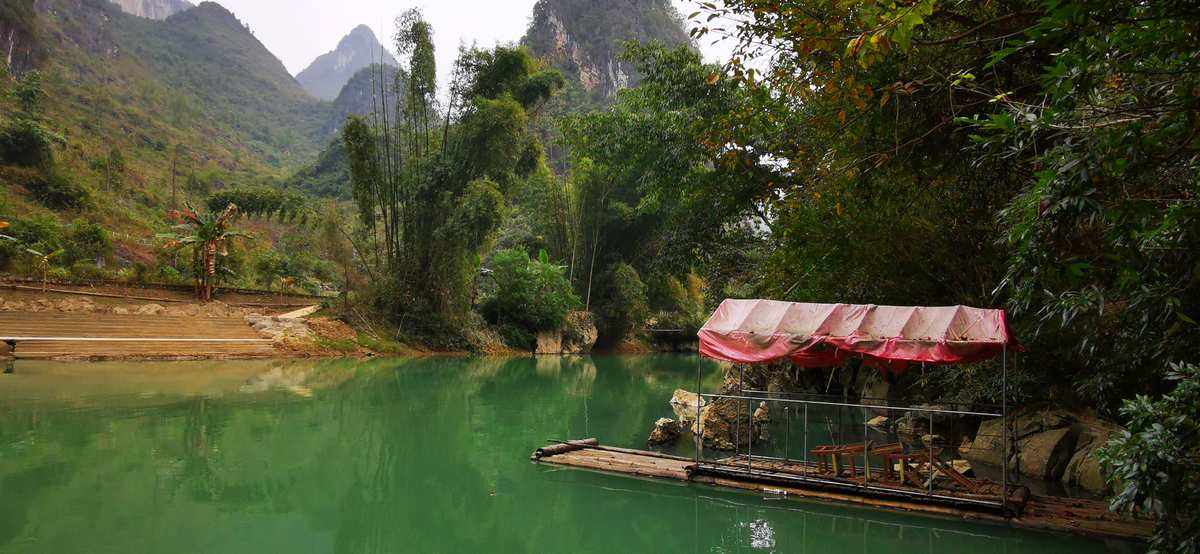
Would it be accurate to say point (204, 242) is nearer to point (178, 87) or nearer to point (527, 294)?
point (527, 294)

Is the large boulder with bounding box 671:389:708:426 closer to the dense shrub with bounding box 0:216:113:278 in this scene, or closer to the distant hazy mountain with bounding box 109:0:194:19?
the dense shrub with bounding box 0:216:113:278

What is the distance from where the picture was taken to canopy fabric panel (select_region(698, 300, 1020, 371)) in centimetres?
665

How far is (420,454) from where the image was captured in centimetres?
930

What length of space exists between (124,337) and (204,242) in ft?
19.2

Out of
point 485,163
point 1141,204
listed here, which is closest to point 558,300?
point 485,163

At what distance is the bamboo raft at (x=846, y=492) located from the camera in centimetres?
609

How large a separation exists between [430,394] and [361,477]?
770 cm

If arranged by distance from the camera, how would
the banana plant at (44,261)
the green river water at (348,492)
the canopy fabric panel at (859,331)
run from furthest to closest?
the banana plant at (44,261) < the canopy fabric panel at (859,331) < the green river water at (348,492)

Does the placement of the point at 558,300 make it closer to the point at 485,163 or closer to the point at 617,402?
the point at 485,163

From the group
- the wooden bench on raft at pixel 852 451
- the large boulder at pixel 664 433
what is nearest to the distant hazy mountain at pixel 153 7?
→ the large boulder at pixel 664 433

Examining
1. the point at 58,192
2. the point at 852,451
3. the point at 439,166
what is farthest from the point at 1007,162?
the point at 58,192

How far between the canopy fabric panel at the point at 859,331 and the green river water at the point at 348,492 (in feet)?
5.24

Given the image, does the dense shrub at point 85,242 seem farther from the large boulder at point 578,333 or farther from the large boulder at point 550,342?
the large boulder at point 578,333

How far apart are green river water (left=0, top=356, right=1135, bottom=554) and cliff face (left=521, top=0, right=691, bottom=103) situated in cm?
6698
